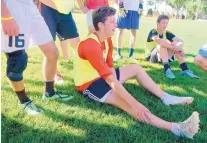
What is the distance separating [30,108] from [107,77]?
39.3 inches

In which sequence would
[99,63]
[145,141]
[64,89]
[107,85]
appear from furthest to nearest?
[64,89] < [107,85] < [99,63] < [145,141]

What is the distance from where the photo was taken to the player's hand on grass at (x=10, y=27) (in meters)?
3.24

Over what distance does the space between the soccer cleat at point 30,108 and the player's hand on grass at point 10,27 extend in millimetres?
968

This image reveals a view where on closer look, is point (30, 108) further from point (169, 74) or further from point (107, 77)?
point (169, 74)

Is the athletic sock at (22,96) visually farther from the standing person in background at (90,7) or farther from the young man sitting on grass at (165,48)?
the young man sitting on grass at (165,48)

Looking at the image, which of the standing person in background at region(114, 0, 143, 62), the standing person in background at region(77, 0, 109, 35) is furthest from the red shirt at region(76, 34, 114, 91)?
the standing person in background at region(114, 0, 143, 62)

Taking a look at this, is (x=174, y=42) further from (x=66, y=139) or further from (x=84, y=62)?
(x=66, y=139)

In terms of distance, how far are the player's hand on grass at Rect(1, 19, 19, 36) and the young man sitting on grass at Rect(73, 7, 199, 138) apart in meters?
0.99

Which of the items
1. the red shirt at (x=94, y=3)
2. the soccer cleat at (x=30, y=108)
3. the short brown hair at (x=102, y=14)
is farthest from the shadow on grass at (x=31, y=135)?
the red shirt at (x=94, y=3)

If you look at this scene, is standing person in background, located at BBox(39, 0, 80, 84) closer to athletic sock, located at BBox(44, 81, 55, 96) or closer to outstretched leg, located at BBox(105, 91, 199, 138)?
athletic sock, located at BBox(44, 81, 55, 96)

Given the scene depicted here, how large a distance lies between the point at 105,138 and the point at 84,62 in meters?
1.27

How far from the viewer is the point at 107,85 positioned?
412 centimetres

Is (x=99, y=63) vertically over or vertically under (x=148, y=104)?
over

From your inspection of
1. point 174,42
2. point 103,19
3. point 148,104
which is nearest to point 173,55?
point 174,42
